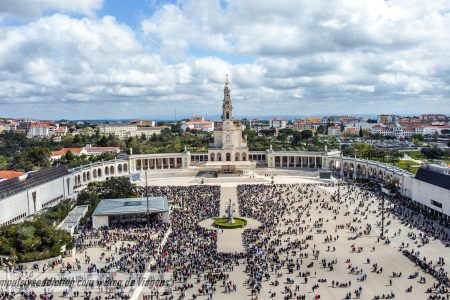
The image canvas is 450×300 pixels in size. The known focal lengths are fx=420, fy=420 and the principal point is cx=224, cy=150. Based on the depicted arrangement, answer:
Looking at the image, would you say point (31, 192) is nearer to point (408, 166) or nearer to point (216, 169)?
point (216, 169)

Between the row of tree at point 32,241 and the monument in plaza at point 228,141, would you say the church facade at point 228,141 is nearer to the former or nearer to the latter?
the monument in plaza at point 228,141

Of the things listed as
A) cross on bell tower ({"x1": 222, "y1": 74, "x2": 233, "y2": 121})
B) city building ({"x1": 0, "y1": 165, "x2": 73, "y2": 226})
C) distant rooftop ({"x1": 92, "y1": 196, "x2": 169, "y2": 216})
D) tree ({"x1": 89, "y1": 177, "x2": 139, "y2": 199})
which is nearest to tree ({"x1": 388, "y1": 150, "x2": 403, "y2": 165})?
cross on bell tower ({"x1": 222, "y1": 74, "x2": 233, "y2": 121})

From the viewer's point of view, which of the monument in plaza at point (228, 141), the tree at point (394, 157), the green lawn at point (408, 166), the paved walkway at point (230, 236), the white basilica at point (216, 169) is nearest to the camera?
the paved walkway at point (230, 236)

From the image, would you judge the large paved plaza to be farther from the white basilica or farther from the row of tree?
the white basilica

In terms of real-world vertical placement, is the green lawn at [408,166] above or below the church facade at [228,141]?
below

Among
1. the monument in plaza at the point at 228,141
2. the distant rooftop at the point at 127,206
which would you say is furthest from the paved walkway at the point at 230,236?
the monument in plaza at the point at 228,141

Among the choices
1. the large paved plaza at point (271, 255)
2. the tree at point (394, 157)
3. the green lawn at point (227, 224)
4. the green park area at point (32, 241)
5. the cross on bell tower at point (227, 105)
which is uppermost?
the cross on bell tower at point (227, 105)
